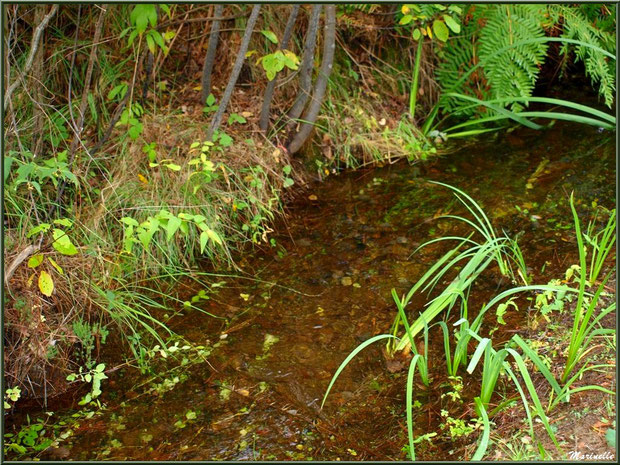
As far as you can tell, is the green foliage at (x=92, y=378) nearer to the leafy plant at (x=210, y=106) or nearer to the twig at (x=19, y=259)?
the twig at (x=19, y=259)

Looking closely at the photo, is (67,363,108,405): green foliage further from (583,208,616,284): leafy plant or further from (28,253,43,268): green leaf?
(583,208,616,284): leafy plant

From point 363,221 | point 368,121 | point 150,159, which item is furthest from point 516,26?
point 150,159

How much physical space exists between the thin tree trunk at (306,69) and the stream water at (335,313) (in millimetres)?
548

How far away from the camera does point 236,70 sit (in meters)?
3.51

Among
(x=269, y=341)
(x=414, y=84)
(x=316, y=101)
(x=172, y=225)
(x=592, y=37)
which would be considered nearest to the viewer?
(x=172, y=225)

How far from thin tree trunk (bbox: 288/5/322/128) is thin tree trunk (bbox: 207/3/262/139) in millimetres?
471

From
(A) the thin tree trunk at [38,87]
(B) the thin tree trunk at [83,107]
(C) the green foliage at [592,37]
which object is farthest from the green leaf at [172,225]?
(C) the green foliage at [592,37]

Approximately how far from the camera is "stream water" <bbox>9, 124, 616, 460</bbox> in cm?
236

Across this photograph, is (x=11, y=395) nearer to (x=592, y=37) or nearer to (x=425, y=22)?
(x=425, y=22)

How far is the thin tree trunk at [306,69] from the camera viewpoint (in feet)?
12.6

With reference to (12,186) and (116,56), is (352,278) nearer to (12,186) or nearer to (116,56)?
(12,186)

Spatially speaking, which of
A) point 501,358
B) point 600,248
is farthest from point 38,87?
point 600,248

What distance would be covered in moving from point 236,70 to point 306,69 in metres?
0.70

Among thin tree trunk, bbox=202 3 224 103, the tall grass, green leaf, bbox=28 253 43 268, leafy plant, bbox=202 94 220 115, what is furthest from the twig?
thin tree trunk, bbox=202 3 224 103
